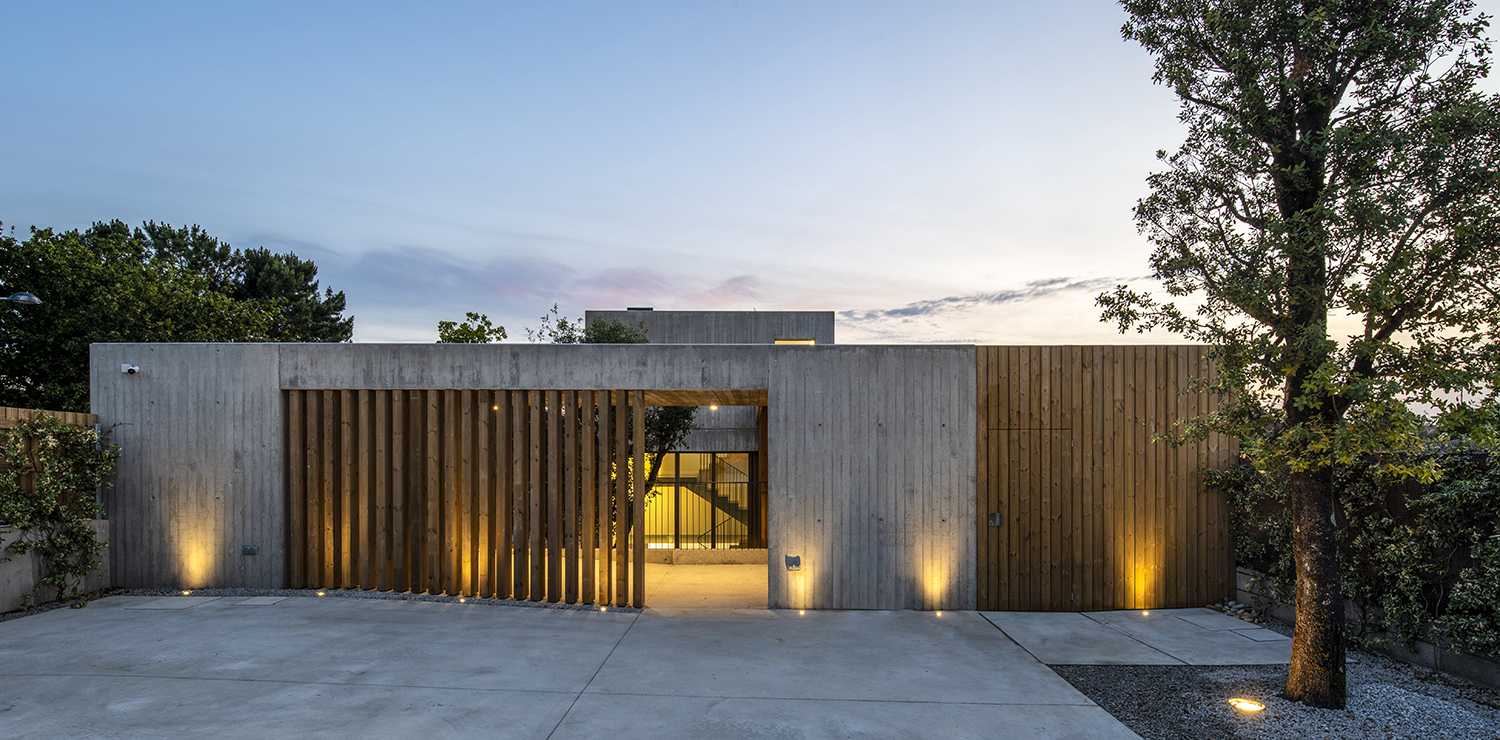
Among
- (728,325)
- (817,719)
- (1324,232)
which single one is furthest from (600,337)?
(1324,232)

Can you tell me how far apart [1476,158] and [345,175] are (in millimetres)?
17993

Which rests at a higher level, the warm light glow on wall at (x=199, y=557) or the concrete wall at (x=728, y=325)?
the concrete wall at (x=728, y=325)

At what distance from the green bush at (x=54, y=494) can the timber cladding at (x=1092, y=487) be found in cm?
1039

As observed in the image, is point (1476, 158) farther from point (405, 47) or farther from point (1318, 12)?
point (405, 47)

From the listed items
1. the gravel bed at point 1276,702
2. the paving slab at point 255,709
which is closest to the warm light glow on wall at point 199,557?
the paving slab at point 255,709

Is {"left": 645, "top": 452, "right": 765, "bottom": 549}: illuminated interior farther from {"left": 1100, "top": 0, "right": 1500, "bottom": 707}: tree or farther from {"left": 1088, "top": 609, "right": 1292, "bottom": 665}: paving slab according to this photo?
{"left": 1100, "top": 0, "right": 1500, "bottom": 707}: tree

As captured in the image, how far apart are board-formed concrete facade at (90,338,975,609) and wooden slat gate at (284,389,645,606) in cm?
24

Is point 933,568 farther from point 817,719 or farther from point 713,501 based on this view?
point 713,501

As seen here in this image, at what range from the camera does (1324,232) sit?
4.33 m

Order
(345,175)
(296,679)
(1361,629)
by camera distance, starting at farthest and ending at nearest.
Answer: (345,175)
(1361,629)
(296,679)

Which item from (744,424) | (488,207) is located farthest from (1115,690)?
(488,207)

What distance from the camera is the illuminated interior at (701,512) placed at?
12.8 metres

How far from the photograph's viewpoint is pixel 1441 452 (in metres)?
5.77

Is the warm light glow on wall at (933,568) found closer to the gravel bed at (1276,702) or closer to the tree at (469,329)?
the gravel bed at (1276,702)
